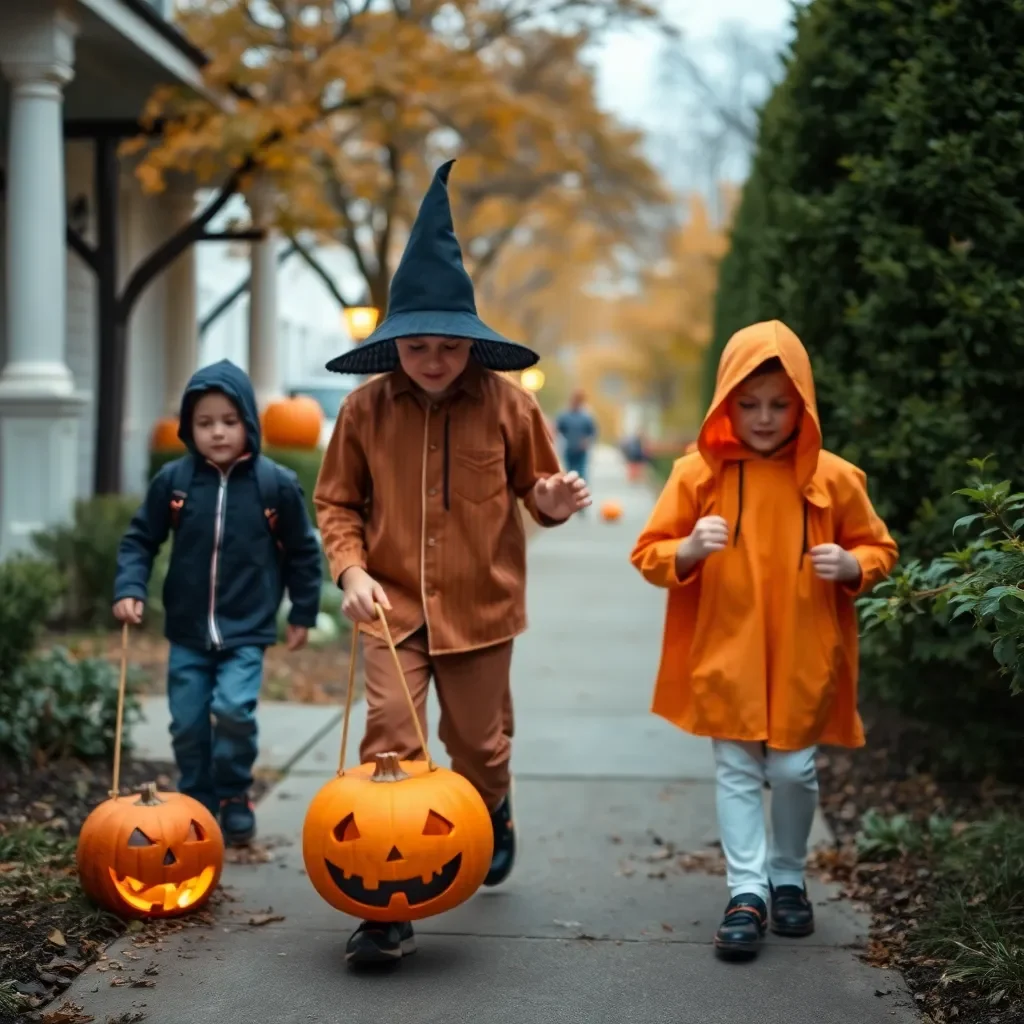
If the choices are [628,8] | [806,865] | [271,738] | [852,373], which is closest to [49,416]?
[271,738]

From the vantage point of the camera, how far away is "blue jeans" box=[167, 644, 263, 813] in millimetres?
5008

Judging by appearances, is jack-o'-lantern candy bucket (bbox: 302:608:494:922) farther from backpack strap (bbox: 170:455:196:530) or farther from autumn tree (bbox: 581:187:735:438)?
autumn tree (bbox: 581:187:735:438)

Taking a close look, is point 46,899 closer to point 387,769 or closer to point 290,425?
point 387,769

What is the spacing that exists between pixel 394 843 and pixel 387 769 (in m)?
0.21

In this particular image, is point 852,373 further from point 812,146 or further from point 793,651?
point 793,651

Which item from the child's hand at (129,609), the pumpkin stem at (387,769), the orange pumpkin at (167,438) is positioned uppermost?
the orange pumpkin at (167,438)

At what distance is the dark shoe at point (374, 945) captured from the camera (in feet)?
12.8

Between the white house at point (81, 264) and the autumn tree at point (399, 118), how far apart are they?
47 centimetres

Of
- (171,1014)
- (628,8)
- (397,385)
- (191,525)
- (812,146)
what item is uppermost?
(628,8)

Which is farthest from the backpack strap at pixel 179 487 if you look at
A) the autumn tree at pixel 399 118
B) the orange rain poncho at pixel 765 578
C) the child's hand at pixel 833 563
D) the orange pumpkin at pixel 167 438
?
the orange pumpkin at pixel 167 438

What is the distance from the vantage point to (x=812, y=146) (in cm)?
614

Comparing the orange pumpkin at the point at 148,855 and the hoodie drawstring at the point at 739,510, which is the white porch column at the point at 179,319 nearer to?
the orange pumpkin at the point at 148,855

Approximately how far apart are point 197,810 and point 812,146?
11.7 feet

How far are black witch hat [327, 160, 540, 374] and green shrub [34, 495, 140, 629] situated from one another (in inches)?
225
